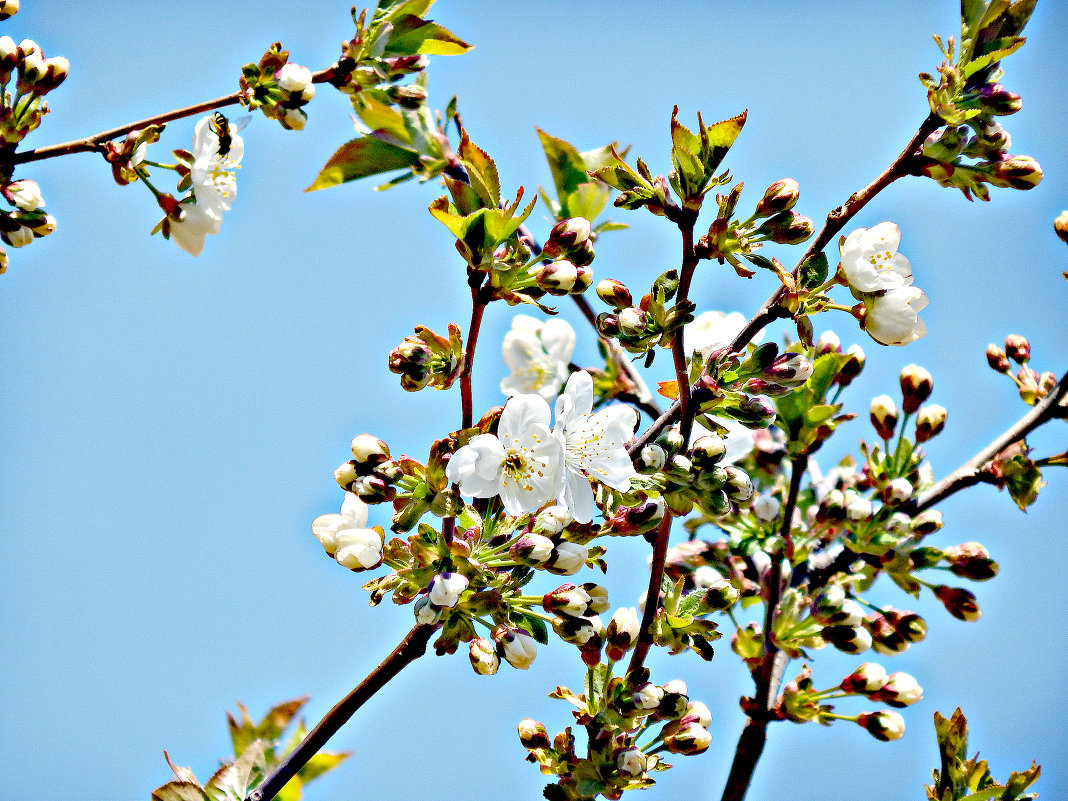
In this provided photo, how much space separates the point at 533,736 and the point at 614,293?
655 millimetres

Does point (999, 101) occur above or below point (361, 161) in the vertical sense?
below

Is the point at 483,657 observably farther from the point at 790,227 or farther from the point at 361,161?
the point at 361,161

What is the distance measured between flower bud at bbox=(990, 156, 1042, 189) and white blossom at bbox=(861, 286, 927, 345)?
0.54 ft

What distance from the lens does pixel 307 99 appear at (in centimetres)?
152

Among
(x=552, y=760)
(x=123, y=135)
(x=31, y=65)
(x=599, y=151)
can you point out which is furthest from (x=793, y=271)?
(x=31, y=65)

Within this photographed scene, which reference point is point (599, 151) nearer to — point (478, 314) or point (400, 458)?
point (478, 314)

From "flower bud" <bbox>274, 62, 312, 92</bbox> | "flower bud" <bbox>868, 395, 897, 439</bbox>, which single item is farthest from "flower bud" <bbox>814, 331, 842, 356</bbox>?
"flower bud" <bbox>274, 62, 312, 92</bbox>

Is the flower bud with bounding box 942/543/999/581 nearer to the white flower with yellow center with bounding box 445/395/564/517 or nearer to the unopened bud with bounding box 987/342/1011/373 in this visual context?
the unopened bud with bounding box 987/342/1011/373

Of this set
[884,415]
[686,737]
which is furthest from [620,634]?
[884,415]

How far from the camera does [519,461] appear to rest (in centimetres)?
113

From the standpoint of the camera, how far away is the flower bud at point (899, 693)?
1540 millimetres

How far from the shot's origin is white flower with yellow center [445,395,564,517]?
42.4 inches

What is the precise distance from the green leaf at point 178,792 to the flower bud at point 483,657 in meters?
0.40

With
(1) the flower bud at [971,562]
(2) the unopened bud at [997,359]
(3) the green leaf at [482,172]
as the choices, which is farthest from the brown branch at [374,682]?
Result: (2) the unopened bud at [997,359]
